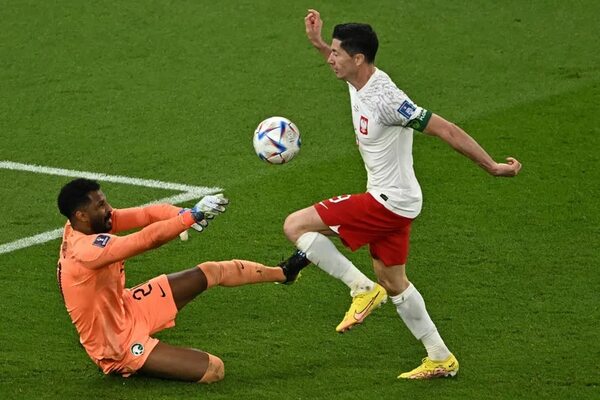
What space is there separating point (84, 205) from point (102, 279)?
53 centimetres

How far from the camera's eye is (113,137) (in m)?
13.0

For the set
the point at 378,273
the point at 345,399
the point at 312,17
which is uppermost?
the point at 312,17

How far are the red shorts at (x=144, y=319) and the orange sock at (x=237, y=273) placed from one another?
32 centimetres

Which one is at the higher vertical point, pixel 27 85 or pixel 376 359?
pixel 27 85

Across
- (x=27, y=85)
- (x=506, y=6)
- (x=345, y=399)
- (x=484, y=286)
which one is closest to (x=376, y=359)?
(x=345, y=399)

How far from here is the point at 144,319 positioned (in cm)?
891

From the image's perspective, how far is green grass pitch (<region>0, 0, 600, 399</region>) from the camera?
8.95m

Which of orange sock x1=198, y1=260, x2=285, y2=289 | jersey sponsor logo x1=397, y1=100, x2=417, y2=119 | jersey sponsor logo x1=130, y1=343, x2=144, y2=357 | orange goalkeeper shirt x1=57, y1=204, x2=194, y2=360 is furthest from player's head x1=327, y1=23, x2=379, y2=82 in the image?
jersey sponsor logo x1=130, y1=343, x2=144, y2=357

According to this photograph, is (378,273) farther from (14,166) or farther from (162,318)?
(14,166)

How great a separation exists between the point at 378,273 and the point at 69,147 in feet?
16.9

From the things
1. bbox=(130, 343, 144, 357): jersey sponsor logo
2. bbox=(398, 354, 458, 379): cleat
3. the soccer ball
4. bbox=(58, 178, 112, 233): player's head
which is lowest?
bbox=(398, 354, 458, 379): cleat

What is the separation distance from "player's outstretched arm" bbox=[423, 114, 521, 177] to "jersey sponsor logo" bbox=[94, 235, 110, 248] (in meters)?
2.24

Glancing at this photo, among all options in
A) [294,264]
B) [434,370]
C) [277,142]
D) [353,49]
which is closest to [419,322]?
[434,370]

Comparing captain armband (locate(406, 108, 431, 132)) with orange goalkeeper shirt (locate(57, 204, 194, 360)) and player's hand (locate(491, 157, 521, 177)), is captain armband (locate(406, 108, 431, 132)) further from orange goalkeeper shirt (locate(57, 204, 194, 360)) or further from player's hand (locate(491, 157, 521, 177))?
orange goalkeeper shirt (locate(57, 204, 194, 360))
